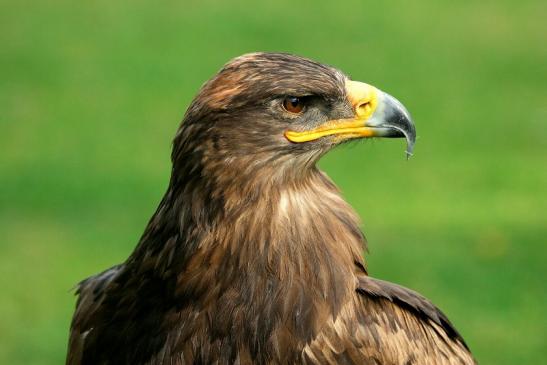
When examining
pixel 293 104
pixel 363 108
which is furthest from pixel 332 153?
pixel 293 104

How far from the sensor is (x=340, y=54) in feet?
51.7

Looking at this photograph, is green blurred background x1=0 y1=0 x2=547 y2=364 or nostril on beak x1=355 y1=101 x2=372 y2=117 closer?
nostril on beak x1=355 y1=101 x2=372 y2=117

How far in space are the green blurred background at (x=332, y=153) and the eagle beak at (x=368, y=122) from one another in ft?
13.8

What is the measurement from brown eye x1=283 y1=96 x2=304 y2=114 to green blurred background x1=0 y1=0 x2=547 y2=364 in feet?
14.4

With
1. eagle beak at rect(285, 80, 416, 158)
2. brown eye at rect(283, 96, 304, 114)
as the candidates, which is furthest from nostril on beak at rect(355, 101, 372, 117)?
brown eye at rect(283, 96, 304, 114)

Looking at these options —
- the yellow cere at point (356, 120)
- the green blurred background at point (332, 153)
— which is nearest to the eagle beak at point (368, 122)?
the yellow cere at point (356, 120)

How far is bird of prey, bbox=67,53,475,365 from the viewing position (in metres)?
5.34

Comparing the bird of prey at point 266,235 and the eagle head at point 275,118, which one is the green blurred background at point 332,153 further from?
the eagle head at point 275,118

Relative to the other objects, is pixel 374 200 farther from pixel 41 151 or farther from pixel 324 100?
pixel 324 100

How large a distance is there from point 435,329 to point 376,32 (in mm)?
11019

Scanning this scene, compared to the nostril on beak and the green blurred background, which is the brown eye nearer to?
the nostril on beak

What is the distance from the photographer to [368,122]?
5484 millimetres

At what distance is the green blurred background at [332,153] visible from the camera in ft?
33.8

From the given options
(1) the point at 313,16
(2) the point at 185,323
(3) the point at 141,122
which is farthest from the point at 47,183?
(2) the point at 185,323
